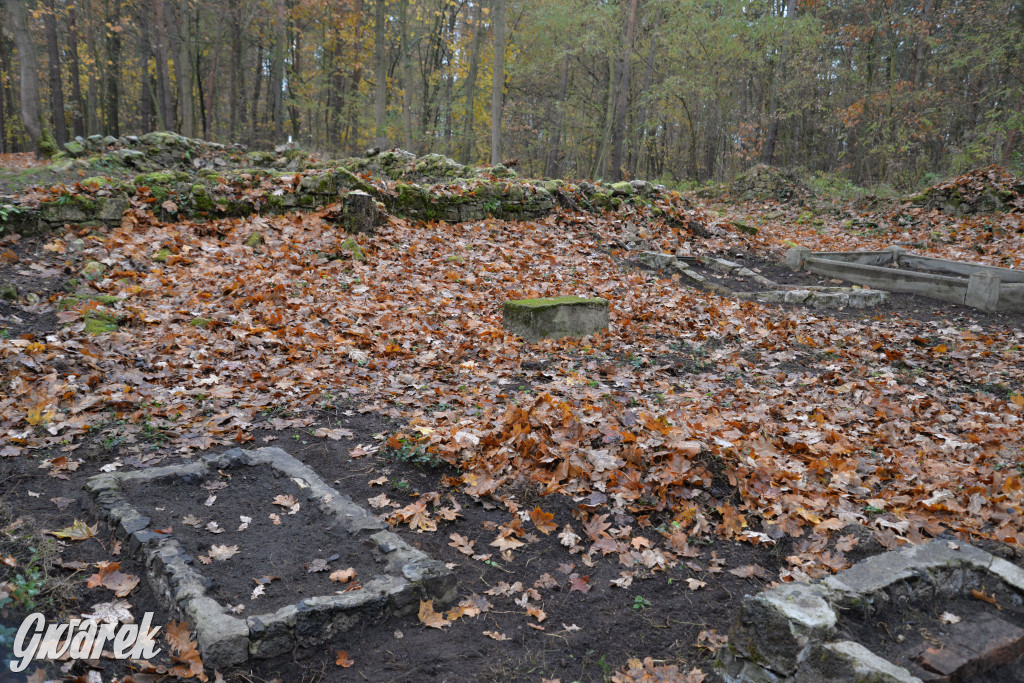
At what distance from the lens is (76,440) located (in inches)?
168

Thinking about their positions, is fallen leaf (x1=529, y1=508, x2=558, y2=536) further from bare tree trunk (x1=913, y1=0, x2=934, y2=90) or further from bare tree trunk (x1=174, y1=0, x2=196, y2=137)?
bare tree trunk (x1=913, y1=0, x2=934, y2=90)

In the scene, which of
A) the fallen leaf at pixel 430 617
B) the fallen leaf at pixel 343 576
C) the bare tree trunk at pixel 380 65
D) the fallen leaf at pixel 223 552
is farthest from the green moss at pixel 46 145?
the fallen leaf at pixel 430 617

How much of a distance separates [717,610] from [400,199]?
9254 millimetres

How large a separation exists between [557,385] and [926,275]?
7.05 m

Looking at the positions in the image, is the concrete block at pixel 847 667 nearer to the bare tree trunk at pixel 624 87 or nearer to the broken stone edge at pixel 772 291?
the broken stone edge at pixel 772 291

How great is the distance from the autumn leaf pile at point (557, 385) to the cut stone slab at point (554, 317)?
0.20 m

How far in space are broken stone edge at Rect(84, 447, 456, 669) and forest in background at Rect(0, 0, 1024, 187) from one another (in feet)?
49.3

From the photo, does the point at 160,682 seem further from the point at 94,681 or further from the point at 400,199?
the point at 400,199

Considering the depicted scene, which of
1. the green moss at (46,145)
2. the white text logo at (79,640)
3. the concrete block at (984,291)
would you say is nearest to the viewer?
the white text logo at (79,640)

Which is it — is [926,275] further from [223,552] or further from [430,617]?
[223,552]

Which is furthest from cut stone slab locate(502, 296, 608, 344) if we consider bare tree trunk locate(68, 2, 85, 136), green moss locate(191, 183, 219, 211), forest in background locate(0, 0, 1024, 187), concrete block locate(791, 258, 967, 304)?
bare tree trunk locate(68, 2, 85, 136)

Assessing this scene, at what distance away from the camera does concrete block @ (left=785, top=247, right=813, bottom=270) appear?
1178 centimetres

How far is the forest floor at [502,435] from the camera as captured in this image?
3.01 meters

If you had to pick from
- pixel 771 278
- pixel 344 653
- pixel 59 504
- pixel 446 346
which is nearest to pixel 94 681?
pixel 344 653
